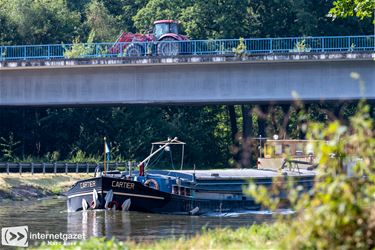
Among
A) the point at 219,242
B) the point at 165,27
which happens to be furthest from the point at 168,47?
the point at 219,242

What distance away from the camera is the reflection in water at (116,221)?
2686 cm

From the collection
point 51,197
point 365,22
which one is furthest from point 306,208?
point 365,22

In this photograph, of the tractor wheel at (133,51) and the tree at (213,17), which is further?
the tree at (213,17)

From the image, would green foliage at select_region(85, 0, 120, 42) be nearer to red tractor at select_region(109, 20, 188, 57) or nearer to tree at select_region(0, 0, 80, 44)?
tree at select_region(0, 0, 80, 44)

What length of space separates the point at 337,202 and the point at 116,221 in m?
20.3

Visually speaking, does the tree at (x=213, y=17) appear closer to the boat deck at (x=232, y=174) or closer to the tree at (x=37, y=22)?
the tree at (x=37, y=22)

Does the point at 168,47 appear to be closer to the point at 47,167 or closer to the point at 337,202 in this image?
the point at 47,167

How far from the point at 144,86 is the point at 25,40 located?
18649 millimetres

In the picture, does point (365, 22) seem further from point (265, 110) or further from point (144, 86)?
point (144, 86)

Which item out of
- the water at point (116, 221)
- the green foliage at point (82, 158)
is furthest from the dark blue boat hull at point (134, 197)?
the green foliage at point (82, 158)

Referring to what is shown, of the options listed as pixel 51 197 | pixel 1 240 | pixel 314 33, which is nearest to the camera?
pixel 1 240

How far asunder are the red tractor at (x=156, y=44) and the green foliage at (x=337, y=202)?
130 ft

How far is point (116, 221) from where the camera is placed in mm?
30812

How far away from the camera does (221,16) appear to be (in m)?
65.1
